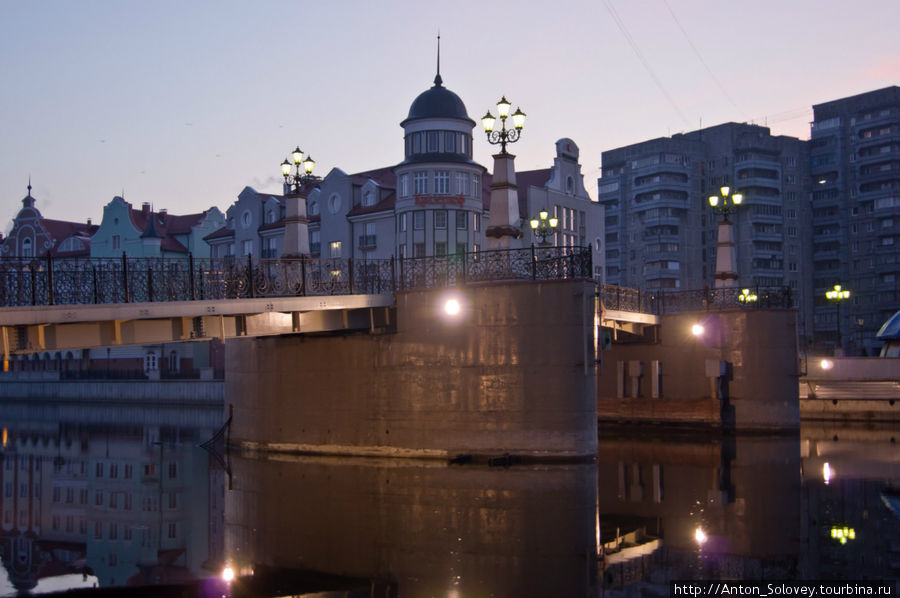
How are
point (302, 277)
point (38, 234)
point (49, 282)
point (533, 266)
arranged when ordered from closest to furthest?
point (49, 282)
point (302, 277)
point (533, 266)
point (38, 234)

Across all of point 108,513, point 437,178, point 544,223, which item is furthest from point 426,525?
point 437,178

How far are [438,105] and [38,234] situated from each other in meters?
59.2

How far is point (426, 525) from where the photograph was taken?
17406 millimetres

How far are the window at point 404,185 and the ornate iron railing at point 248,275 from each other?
1353 inches

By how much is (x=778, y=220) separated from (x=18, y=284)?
109m

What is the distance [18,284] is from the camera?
65.2 feet

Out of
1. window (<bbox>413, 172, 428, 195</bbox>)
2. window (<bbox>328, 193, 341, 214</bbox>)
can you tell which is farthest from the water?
window (<bbox>328, 193, 341, 214</bbox>)

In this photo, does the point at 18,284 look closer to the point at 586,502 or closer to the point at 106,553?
the point at 106,553

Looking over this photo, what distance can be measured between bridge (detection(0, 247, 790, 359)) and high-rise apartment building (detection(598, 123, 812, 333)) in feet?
285

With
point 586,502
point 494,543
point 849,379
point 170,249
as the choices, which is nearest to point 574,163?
point 849,379

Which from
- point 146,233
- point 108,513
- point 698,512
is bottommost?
point 108,513

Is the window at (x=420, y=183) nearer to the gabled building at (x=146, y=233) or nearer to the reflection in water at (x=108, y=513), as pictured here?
the reflection in water at (x=108, y=513)

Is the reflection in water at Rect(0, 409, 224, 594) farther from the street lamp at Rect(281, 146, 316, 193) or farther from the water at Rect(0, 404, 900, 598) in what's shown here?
the street lamp at Rect(281, 146, 316, 193)

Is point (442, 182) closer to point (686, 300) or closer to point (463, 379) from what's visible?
point (686, 300)
